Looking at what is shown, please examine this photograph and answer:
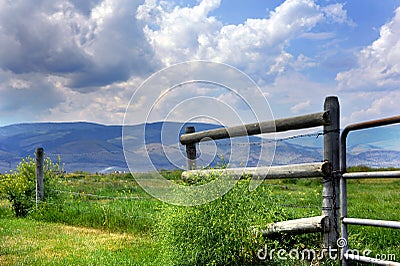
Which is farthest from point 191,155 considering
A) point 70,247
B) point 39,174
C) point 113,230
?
point 39,174

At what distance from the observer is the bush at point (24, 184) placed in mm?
12578

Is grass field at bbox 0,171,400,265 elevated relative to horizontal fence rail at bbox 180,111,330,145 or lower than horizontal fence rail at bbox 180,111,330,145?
lower

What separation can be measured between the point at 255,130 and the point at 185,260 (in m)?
2.28

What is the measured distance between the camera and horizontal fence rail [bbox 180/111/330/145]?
6.05 m

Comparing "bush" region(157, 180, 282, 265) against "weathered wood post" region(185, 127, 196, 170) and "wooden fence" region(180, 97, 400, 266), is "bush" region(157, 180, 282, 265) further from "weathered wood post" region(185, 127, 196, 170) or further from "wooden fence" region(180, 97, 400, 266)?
A: "weathered wood post" region(185, 127, 196, 170)

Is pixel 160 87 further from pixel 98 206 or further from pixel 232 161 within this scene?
pixel 98 206

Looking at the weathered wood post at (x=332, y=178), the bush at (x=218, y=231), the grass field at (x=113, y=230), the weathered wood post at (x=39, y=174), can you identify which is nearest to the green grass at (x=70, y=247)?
the grass field at (x=113, y=230)

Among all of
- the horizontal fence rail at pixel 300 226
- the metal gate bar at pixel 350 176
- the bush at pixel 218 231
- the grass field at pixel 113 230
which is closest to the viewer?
the metal gate bar at pixel 350 176

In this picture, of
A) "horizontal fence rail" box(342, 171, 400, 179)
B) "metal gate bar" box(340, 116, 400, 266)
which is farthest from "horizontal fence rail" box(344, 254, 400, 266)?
"horizontal fence rail" box(342, 171, 400, 179)

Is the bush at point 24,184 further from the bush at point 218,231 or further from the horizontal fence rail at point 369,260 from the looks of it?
the horizontal fence rail at point 369,260

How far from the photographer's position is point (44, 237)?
355 inches

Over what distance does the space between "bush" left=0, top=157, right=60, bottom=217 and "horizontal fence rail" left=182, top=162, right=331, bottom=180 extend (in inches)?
296

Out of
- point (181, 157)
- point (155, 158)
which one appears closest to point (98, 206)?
point (181, 157)

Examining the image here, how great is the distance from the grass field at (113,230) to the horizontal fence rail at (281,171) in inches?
10.7
